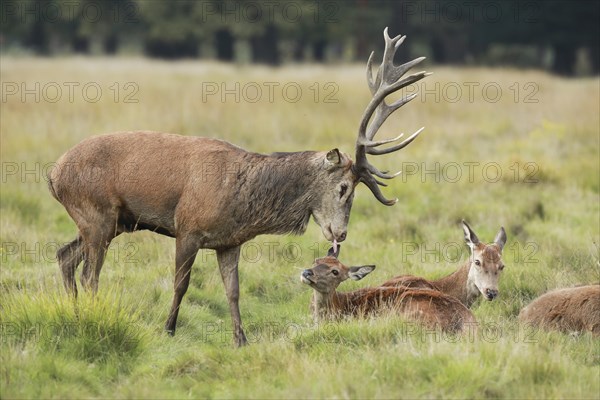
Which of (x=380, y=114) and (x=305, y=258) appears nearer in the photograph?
(x=380, y=114)

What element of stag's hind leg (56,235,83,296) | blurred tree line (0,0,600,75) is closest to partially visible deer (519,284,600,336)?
stag's hind leg (56,235,83,296)

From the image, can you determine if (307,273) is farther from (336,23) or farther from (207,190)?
(336,23)

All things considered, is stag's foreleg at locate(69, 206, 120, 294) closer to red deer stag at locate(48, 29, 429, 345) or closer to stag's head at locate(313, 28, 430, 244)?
red deer stag at locate(48, 29, 429, 345)

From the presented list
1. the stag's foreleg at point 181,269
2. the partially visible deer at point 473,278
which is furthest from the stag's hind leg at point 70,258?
the partially visible deer at point 473,278

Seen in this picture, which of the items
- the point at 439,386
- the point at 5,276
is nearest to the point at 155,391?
the point at 439,386

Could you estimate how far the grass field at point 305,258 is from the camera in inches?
261

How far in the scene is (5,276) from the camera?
9.48 meters

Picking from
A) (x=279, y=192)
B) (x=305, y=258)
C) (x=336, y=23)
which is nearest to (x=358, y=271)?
(x=279, y=192)

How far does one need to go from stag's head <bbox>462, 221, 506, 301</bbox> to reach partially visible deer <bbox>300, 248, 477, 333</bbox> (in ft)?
2.48

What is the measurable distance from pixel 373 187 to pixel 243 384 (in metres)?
2.35

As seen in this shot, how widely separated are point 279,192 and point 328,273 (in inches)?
31.0

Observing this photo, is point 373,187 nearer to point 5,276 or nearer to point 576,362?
point 576,362

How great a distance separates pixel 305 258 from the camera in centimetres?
1088

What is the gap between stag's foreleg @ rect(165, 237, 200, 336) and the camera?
27.0ft
